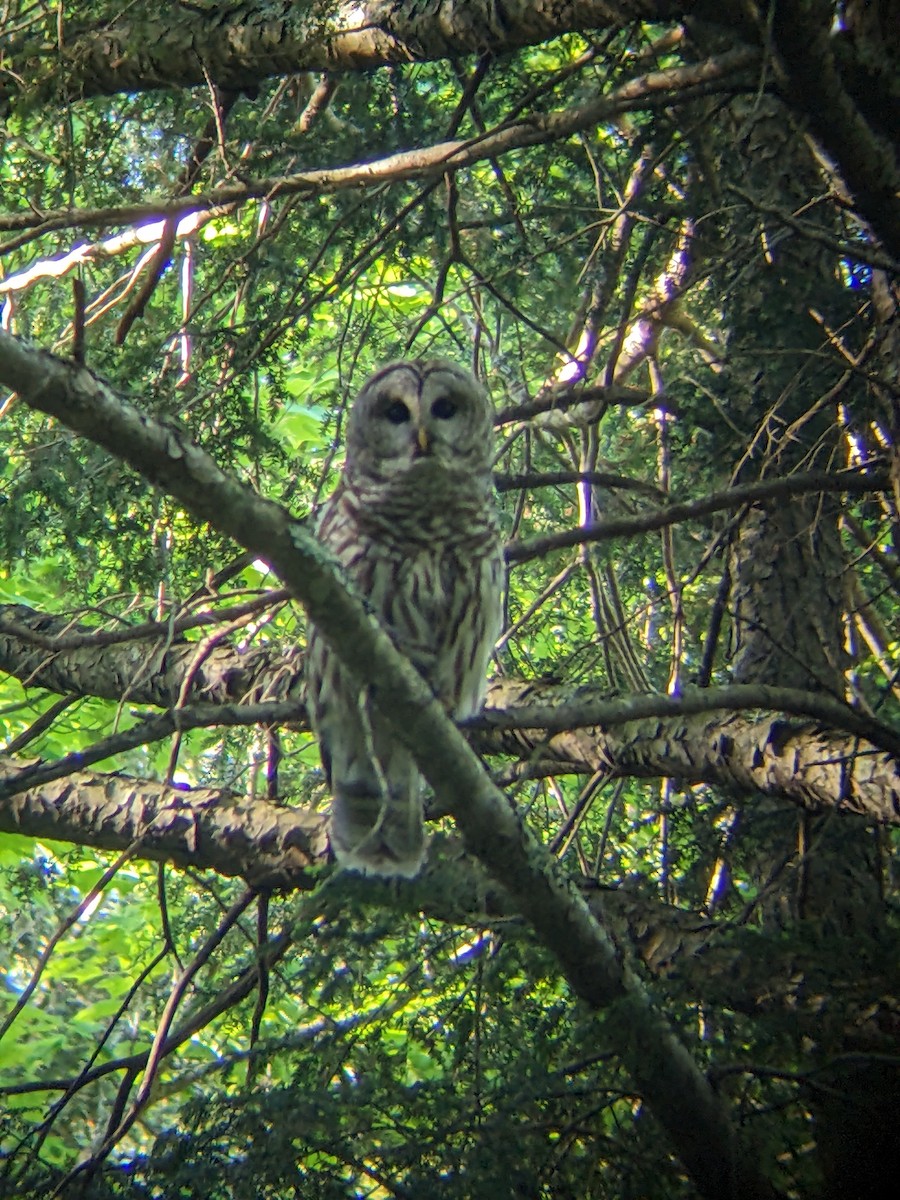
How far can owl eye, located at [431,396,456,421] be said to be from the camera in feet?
13.3

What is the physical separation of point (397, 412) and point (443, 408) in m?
0.15

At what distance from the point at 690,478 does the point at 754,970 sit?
5.84 ft

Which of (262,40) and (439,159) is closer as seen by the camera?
(439,159)

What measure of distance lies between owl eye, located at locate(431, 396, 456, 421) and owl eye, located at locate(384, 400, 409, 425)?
0.31ft

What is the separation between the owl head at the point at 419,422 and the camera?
397 cm

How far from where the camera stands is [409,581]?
12.7 ft

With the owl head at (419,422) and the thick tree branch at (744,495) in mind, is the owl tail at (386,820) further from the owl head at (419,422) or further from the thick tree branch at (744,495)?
the thick tree branch at (744,495)

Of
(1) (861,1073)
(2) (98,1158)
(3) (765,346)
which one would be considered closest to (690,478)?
(3) (765,346)

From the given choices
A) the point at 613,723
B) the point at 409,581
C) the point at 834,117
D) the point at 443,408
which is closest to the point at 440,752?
the point at 613,723

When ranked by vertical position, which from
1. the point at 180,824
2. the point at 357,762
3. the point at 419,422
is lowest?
the point at 180,824

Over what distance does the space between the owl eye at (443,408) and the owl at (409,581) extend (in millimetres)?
15

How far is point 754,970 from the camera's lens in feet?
8.55

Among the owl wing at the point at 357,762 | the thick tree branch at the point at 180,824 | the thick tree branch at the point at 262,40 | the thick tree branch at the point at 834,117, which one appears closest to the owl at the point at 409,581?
the owl wing at the point at 357,762

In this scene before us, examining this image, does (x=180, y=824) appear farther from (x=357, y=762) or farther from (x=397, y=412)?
(x=397, y=412)
